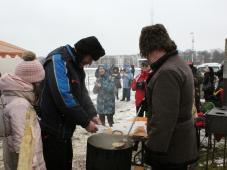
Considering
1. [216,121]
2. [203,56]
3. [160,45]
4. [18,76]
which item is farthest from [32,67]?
[203,56]

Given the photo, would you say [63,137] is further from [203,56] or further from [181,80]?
[203,56]

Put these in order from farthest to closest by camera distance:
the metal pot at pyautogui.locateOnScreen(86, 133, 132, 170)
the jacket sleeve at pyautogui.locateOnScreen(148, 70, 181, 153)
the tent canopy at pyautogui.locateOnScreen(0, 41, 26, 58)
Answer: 1. the tent canopy at pyautogui.locateOnScreen(0, 41, 26, 58)
2. the metal pot at pyautogui.locateOnScreen(86, 133, 132, 170)
3. the jacket sleeve at pyautogui.locateOnScreen(148, 70, 181, 153)

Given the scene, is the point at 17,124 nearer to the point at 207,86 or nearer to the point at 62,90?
the point at 62,90

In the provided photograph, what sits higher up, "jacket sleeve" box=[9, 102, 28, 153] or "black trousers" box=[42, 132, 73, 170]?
"jacket sleeve" box=[9, 102, 28, 153]

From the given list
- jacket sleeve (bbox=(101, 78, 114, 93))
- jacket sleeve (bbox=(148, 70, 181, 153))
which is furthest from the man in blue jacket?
jacket sleeve (bbox=(101, 78, 114, 93))

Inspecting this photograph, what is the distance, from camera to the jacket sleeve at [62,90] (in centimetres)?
311

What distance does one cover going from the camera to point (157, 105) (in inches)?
104

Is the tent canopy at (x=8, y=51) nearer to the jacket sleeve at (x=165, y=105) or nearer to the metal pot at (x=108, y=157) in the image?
the metal pot at (x=108, y=157)

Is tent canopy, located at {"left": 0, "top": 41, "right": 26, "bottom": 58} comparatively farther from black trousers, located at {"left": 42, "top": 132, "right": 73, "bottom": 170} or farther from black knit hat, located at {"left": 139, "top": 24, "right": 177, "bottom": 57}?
black knit hat, located at {"left": 139, "top": 24, "right": 177, "bottom": 57}

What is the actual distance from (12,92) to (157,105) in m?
1.18

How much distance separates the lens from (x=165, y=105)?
8.55 feet

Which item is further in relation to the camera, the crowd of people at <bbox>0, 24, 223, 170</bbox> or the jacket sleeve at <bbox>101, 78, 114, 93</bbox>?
the jacket sleeve at <bbox>101, 78, 114, 93</bbox>

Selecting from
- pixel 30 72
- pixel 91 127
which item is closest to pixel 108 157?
pixel 91 127

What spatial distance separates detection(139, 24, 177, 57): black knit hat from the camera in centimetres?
279
